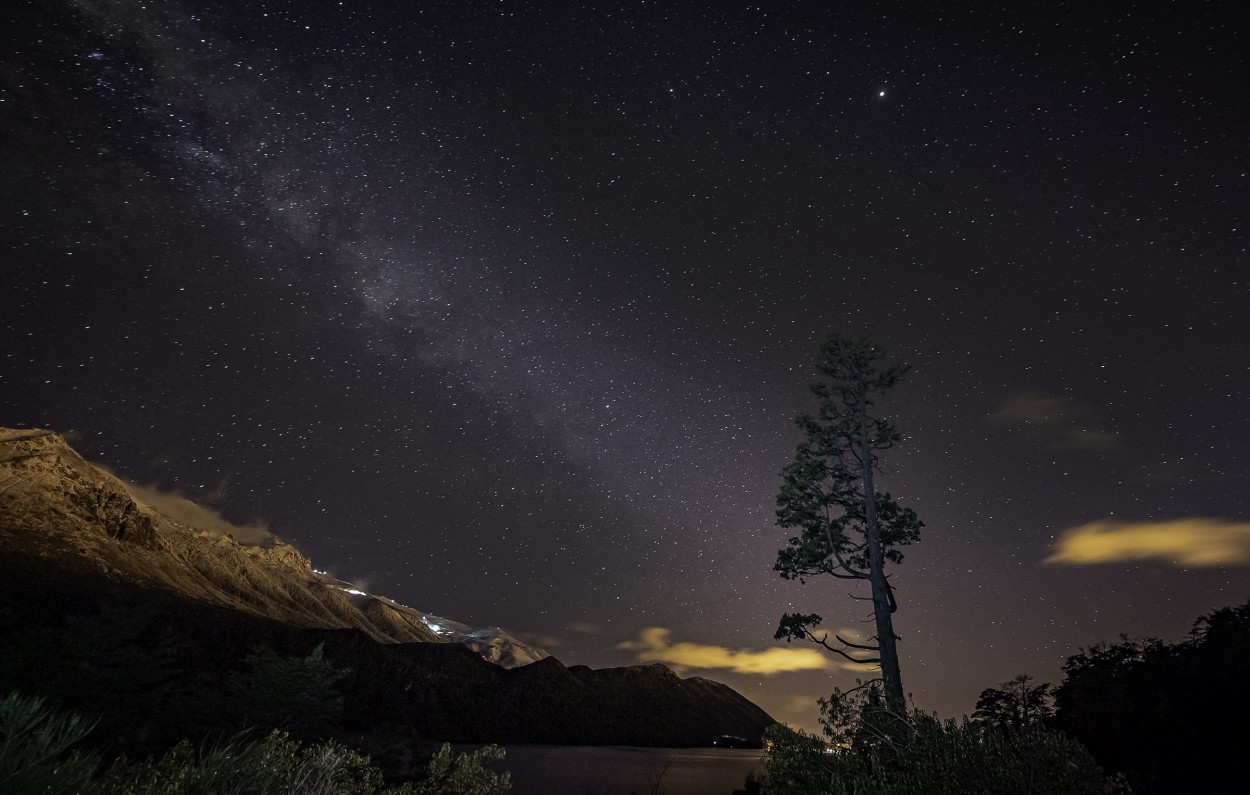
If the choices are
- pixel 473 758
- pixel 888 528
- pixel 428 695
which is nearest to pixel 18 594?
pixel 428 695

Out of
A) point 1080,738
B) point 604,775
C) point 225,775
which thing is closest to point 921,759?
point 225,775

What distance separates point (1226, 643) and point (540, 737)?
19628cm

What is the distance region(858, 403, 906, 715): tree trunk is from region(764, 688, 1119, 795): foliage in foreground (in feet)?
27.3

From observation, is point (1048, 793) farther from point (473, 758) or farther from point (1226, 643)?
point (1226, 643)

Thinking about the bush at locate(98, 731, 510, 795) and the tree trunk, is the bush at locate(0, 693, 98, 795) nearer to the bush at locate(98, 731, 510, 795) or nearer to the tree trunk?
the bush at locate(98, 731, 510, 795)

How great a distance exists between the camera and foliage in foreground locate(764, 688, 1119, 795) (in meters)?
6.64

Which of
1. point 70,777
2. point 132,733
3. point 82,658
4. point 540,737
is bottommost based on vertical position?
point 540,737

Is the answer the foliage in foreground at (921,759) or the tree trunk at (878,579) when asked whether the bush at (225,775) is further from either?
the tree trunk at (878,579)

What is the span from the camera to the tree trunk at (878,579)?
59.4 ft

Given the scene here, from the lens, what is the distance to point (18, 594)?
4660 inches

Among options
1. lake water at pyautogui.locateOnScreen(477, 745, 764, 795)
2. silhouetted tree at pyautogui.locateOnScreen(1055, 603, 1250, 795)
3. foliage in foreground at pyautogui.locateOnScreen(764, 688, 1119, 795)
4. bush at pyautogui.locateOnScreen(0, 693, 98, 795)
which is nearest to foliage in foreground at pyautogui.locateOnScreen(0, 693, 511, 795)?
bush at pyautogui.locateOnScreen(0, 693, 98, 795)

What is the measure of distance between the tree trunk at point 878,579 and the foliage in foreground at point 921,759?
8.32 metres

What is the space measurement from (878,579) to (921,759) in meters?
13.3

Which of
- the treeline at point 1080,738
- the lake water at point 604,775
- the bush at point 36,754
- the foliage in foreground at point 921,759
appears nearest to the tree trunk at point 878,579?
the treeline at point 1080,738
